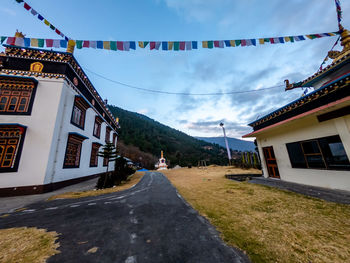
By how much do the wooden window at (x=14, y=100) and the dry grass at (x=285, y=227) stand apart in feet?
38.1

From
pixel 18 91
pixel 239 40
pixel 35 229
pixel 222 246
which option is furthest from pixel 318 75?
pixel 18 91

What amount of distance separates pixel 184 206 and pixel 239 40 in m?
8.73

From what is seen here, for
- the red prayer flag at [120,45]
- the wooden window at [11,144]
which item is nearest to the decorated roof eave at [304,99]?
the red prayer flag at [120,45]

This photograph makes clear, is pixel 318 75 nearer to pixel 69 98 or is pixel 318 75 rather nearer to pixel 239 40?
pixel 239 40

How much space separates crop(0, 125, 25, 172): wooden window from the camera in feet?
23.0

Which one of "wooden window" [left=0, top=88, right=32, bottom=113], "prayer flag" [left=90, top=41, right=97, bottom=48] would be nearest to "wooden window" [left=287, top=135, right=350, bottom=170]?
"prayer flag" [left=90, top=41, right=97, bottom=48]

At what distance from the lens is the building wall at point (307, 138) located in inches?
206

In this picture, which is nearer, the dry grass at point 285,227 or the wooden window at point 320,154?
the dry grass at point 285,227

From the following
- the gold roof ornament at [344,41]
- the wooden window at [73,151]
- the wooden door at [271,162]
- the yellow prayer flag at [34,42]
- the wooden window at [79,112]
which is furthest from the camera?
the wooden window at [79,112]

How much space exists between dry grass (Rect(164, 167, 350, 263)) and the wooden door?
4.61m

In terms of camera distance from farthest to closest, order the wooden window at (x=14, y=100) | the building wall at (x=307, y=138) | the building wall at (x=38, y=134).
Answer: the wooden window at (x=14, y=100)
the building wall at (x=38, y=134)
the building wall at (x=307, y=138)

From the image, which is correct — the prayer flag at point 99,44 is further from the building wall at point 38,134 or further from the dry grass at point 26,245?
the dry grass at point 26,245

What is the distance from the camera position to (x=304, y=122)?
261 inches

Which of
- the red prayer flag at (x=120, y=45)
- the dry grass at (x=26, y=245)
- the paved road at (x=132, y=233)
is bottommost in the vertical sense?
the paved road at (x=132, y=233)
